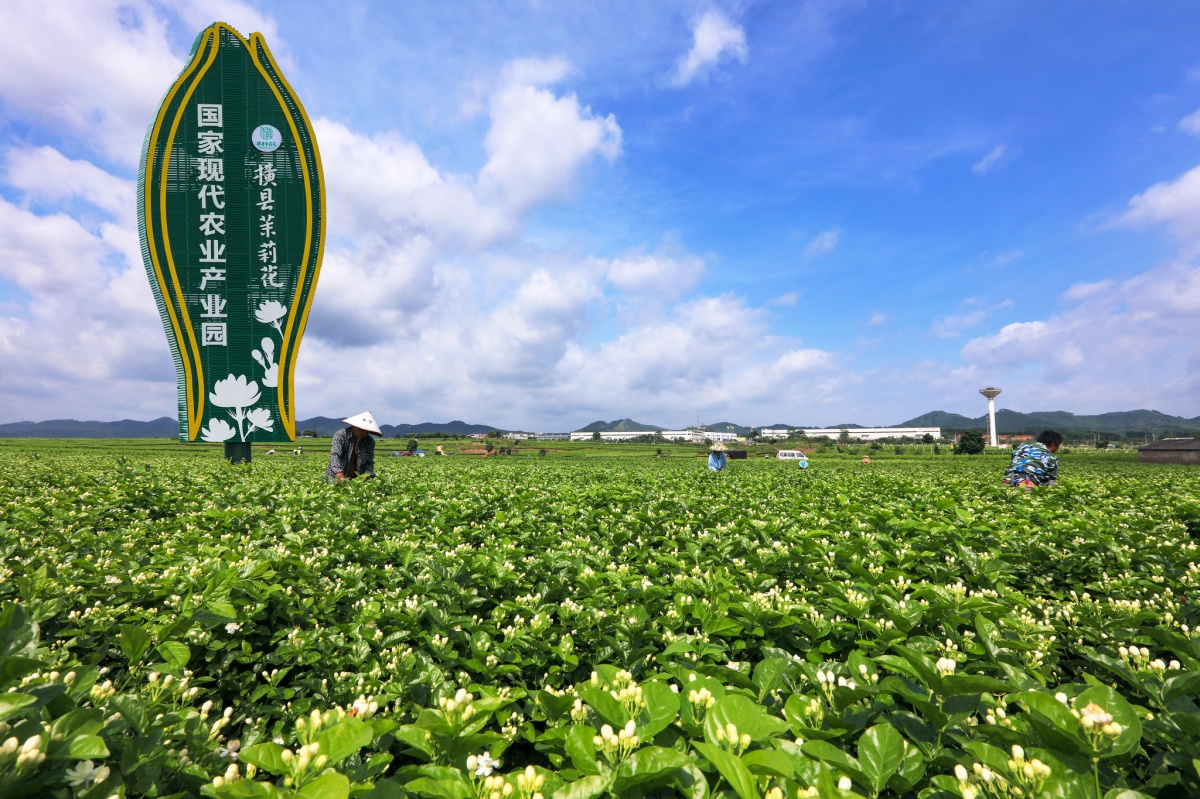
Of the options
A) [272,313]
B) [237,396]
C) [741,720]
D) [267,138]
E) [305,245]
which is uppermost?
[267,138]

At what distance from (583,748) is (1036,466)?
41.4 ft

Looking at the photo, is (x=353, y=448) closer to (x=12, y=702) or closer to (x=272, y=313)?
(x=272, y=313)

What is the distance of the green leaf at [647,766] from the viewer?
4.64 feet

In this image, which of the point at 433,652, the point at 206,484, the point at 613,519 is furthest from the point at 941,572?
the point at 206,484

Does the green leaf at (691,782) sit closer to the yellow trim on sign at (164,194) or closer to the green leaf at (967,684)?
the green leaf at (967,684)

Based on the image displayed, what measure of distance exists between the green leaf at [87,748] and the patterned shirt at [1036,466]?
13.3m

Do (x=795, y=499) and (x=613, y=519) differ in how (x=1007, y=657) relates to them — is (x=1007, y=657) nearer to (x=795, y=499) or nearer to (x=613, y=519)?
(x=613, y=519)

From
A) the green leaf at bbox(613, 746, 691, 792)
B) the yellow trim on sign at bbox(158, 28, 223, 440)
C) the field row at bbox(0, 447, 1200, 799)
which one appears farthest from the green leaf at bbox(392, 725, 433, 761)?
the yellow trim on sign at bbox(158, 28, 223, 440)

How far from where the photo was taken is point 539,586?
3801mm

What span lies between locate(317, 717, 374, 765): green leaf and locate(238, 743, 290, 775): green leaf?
0.10 metres

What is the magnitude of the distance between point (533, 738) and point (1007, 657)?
222 cm

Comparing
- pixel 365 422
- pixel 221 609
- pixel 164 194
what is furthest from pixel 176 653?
pixel 164 194

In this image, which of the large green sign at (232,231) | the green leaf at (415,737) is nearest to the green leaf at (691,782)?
the green leaf at (415,737)

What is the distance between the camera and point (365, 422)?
10.8m
